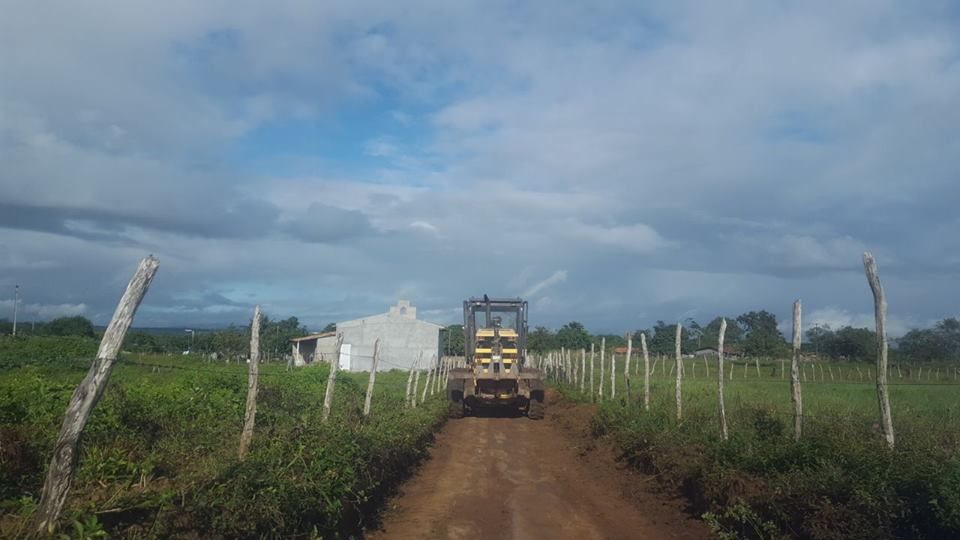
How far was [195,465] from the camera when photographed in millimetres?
6887

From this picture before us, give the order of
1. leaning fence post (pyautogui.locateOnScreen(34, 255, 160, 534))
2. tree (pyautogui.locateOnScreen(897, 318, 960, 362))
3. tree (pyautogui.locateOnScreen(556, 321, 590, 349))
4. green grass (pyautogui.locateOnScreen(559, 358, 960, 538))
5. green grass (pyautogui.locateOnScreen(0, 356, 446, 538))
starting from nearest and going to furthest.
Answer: leaning fence post (pyautogui.locateOnScreen(34, 255, 160, 534)) < green grass (pyautogui.locateOnScreen(0, 356, 446, 538)) < green grass (pyautogui.locateOnScreen(559, 358, 960, 538)) < tree (pyautogui.locateOnScreen(897, 318, 960, 362)) < tree (pyautogui.locateOnScreen(556, 321, 590, 349))

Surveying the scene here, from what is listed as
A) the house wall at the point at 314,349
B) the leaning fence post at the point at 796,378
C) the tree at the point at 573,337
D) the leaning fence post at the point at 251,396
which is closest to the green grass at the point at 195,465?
the leaning fence post at the point at 251,396

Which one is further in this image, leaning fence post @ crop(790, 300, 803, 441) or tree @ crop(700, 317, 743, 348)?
tree @ crop(700, 317, 743, 348)

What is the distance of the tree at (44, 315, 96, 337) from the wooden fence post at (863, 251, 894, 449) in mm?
41796

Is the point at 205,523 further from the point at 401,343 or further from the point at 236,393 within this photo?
the point at 401,343

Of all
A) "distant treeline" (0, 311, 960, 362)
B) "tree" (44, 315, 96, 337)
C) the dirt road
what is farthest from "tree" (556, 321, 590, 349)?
the dirt road

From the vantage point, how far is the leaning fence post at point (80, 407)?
461 cm

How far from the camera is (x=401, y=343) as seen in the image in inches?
2184

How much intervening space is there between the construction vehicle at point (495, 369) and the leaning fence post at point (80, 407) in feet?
62.7

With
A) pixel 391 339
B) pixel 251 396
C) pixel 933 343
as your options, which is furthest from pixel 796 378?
pixel 391 339

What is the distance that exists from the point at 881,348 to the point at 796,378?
146 cm

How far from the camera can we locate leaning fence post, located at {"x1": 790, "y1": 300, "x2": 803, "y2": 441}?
929 cm

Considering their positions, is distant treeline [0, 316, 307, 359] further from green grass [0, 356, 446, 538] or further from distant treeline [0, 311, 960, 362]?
green grass [0, 356, 446, 538]

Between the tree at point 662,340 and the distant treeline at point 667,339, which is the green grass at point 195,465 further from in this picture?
the tree at point 662,340
